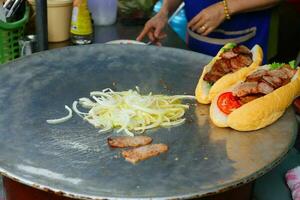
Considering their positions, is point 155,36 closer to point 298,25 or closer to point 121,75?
point 121,75

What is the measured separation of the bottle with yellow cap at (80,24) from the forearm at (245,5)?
834mm

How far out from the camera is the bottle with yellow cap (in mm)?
2590

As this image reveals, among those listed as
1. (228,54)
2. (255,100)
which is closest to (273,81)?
(255,100)

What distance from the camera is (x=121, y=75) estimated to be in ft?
5.97

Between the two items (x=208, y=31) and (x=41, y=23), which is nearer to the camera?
(x=41, y=23)

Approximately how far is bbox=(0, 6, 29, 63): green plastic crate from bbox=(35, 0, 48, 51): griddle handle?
0.24 metres

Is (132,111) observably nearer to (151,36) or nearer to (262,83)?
(262,83)

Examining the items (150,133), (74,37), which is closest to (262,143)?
(150,133)

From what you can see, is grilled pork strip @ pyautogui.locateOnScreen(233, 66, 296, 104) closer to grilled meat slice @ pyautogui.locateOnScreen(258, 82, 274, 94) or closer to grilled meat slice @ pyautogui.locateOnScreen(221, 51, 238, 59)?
grilled meat slice @ pyautogui.locateOnScreen(258, 82, 274, 94)

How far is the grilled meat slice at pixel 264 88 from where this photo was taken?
1512 millimetres

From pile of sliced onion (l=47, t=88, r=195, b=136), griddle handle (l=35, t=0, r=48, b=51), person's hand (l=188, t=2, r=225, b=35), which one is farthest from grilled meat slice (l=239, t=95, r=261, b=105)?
person's hand (l=188, t=2, r=225, b=35)

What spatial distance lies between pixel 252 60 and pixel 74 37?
1.23 metres

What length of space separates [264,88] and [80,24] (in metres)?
1.41

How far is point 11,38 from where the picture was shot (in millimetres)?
2303
